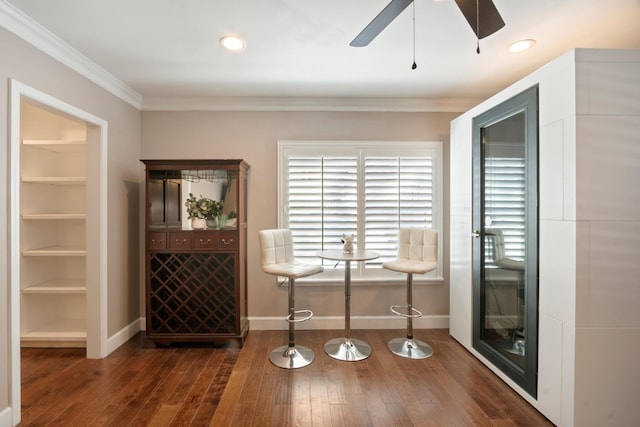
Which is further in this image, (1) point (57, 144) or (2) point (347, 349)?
(1) point (57, 144)

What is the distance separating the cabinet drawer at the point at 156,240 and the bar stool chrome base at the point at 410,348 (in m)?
2.44

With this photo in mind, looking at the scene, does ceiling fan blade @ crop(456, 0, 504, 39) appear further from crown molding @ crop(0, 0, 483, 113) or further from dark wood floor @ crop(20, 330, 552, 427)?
dark wood floor @ crop(20, 330, 552, 427)

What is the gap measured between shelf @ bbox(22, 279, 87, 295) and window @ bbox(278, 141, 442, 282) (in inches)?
82.1

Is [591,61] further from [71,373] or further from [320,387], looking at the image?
[71,373]

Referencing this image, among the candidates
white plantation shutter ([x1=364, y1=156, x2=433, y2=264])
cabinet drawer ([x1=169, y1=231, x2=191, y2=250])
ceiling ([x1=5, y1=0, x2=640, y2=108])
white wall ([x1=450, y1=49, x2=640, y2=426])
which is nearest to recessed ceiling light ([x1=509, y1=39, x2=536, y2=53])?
ceiling ([x1=5, y1=0, x2=640, y2=108])

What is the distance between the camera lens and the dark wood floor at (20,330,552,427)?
6.43 feet

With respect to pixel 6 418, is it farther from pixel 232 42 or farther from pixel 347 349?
pixel 232 42

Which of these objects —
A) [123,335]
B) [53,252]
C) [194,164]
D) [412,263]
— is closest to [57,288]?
[53,252]

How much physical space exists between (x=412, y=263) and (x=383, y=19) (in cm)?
205

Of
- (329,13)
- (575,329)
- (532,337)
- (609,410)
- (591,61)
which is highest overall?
(329,13)

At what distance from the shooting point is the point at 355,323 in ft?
11.1

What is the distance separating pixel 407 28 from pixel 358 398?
262 centimetres

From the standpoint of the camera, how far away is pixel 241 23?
2.01 metres

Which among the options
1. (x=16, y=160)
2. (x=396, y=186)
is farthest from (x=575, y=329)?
(x=16, y=160)
